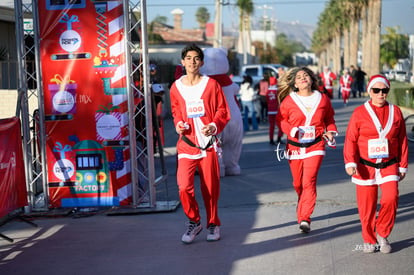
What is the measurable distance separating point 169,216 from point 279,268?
2.82m

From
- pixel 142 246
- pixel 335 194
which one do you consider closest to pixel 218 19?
pixel 335 194

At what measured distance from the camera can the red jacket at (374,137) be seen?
638cm

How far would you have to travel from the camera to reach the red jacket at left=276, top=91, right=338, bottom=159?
7480 mm

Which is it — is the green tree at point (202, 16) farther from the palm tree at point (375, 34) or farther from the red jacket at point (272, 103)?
the red jacket at point (272, 103)

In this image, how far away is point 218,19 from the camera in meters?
41.0

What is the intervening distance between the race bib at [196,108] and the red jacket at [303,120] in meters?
1.00

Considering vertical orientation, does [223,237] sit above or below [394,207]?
below

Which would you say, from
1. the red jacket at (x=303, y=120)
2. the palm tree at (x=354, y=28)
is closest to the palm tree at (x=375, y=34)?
the palm tree at (x=354, y=28)

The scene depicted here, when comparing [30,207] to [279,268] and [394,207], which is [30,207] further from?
[394,207]

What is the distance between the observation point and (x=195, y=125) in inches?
281

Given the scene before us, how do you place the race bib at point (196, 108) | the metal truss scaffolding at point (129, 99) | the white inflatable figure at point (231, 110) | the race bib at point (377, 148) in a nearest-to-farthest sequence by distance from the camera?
the race bib at point (377, 148), the race bib at point (196, 108), the metal truss scaffolding at point (129, 99), the white inflatable figure at point (231, 110)

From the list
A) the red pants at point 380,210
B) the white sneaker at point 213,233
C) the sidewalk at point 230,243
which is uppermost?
the red pants at point 380,210

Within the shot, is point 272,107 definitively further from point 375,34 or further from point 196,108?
point 375,34

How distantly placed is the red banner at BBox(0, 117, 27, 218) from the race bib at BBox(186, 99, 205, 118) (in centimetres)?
214
